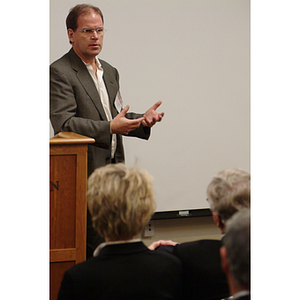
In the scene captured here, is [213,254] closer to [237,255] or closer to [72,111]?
[237,255]

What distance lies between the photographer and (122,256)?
0.83 meters

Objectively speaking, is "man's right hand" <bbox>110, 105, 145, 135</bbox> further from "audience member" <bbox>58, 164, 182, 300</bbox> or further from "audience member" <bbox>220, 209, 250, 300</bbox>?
"audience member" <bbox>220, 209, 250, 300</bbox>

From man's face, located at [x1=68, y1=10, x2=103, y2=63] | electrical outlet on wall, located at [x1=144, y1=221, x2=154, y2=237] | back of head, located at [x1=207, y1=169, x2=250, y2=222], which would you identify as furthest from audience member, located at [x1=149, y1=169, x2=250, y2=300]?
electrical outlet on wall, located at [x1=144, y1=221, x2=154, y2=237]

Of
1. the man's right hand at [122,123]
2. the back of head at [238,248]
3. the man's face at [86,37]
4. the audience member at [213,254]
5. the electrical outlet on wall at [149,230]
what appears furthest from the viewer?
the electrical outlet on wall at [149,230]

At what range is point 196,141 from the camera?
235cm

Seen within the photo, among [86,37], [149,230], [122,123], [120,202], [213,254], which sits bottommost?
[149,230]

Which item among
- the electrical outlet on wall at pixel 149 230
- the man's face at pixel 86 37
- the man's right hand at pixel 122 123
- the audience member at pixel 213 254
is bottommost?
the electrical outlet on wall at pixel 149 230

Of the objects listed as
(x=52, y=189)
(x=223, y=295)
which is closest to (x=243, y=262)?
(x=223, y=295)

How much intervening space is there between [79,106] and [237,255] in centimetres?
99

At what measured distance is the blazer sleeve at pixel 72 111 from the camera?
1406mm

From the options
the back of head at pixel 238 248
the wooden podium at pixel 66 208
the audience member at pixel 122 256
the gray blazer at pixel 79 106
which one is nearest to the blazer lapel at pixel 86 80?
the gray blazer at pixel 79 106

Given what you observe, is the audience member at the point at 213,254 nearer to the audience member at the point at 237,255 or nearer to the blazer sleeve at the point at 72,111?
the audience member at the point at 237,255

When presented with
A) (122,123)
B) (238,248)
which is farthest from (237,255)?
(122,123)
